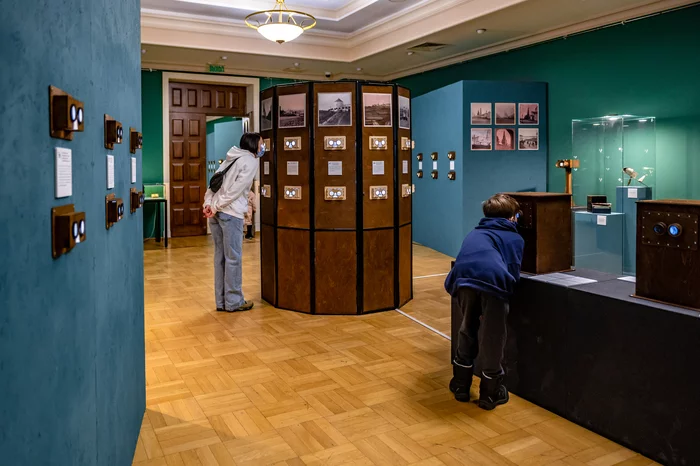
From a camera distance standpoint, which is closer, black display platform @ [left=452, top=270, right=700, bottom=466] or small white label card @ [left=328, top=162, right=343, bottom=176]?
black display platform @ [left=452, top=270, right=700, bottom=466]

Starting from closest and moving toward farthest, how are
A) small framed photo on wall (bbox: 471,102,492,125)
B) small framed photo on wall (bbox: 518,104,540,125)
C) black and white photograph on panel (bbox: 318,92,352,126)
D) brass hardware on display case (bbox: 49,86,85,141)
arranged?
brass hardware on display case (bbox: 49,86,85,141) < black and white photograph on panel (bbox: 318,92,352,126) < small framed photo on wall (bbox: 471,102,492,125) < small framed photo on wall (bbox: 518,104,540,125)

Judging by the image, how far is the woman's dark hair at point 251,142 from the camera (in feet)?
18.4

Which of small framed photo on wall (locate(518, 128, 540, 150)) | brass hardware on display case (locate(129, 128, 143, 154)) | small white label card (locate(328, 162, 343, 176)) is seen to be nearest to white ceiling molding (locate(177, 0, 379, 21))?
small framed photo on wall (locate(518, 128, 540, 150))

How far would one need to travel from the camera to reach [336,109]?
5527mm

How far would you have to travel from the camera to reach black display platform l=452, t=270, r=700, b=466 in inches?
103

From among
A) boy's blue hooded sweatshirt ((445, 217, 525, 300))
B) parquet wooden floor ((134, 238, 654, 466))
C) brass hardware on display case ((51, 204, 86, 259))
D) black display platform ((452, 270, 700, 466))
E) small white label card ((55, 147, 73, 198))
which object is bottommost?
parquet wooden floor ((134, 238, 654, 466))

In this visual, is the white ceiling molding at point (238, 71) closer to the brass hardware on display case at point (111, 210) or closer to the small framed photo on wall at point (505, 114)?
the small framed photo on wall at point (505, 114)

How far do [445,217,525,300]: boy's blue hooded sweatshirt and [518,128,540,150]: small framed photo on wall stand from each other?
20.5 ft

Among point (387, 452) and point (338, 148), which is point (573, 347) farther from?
point (338, 148)

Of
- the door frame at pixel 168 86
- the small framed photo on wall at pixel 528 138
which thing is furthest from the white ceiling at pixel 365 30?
the small framed photo on wall at pixel 528 138

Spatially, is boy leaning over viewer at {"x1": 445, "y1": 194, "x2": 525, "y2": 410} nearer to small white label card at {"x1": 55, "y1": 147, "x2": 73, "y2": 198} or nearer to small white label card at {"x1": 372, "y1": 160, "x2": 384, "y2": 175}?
small white label card at {"x1": 372, "y1": 160, "x2": 384, "y2": 175}

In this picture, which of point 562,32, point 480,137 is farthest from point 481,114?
point 562,32

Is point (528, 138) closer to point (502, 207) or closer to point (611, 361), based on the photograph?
point (502, 207)

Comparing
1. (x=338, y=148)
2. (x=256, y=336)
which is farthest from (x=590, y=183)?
(x=256, y=336)
